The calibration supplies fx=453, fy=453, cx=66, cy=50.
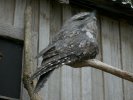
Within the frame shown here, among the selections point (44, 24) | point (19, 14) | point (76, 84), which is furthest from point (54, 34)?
point (76, 84)

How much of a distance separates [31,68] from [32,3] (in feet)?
2.33

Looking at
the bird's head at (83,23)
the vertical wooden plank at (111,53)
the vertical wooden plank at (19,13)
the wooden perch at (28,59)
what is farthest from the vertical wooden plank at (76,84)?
the bird's head at (83,23)

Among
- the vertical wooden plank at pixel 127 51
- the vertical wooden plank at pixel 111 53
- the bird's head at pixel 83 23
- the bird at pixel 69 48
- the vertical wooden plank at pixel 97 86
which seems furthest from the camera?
the vertical wooden plank at pixel 127 51

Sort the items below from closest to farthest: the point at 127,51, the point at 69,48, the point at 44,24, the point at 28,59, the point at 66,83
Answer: the point at 69,48 < the point at 28,59 < the point at 66,83 < the point at 44,24 < the point at 127,51

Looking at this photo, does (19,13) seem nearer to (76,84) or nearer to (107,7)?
(76,84)

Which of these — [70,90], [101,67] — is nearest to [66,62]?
[101,67]

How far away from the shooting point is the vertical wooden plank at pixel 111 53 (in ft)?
13.8

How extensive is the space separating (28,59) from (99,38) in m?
1.09

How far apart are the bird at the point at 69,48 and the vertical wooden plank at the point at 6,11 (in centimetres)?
77

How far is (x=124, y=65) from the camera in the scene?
14.5 ft

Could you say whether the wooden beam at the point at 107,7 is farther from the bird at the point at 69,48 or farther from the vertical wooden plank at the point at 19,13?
the bird at the point at 69,48

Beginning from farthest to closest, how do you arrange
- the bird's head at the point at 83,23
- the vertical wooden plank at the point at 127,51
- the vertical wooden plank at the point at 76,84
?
the vertical wooden plank at the point at 127,51
the vertical wooden plank at the point at 76,84
the bird's head at the point at 83,23

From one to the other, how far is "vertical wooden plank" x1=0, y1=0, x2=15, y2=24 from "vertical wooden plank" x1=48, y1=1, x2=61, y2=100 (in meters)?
0.43

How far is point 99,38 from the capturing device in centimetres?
438
